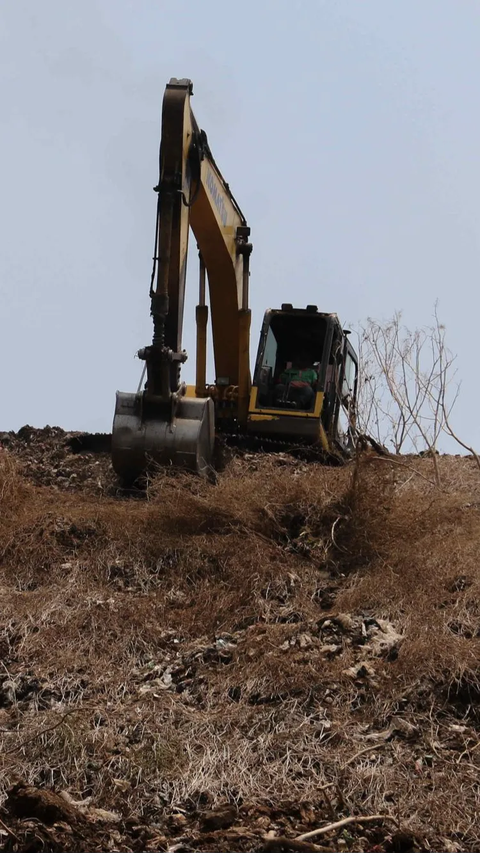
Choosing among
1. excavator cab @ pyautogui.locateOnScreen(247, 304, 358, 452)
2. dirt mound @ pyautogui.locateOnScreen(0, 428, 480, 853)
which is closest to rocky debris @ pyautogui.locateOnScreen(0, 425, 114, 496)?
dirt mound @ pyautogui.locateOnScreen(0, 428, 480, 853)

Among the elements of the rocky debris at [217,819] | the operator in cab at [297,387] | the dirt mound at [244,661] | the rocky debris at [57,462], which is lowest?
the rocky debris at [217,819]

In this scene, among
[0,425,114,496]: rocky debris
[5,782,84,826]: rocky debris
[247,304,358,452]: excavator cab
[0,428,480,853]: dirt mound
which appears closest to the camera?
[5,782,84,826]: rocky debris

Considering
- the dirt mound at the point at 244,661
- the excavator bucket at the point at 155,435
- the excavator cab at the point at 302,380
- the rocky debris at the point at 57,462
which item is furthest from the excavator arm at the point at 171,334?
the excavator cab at the point at 302,380

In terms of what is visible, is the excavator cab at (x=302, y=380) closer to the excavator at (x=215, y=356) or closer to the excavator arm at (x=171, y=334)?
the excavator at (x=215, y=356)

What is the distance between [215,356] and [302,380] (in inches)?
40.0

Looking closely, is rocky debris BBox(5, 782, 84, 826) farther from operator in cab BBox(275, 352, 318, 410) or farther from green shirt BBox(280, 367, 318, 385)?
green shirt BBox(280, 367, 318, 385)

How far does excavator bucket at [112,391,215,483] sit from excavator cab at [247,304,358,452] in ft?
8.30

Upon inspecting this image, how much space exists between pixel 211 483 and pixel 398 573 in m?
2.77

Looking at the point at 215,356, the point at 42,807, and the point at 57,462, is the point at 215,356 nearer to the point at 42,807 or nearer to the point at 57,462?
the point at 57,462

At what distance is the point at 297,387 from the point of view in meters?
12.3

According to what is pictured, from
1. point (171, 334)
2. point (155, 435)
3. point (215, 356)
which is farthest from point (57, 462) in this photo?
point (171, 334)

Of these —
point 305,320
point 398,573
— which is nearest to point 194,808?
point 398,573

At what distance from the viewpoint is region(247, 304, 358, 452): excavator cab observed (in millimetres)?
11945

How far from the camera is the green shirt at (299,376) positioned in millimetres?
12367
